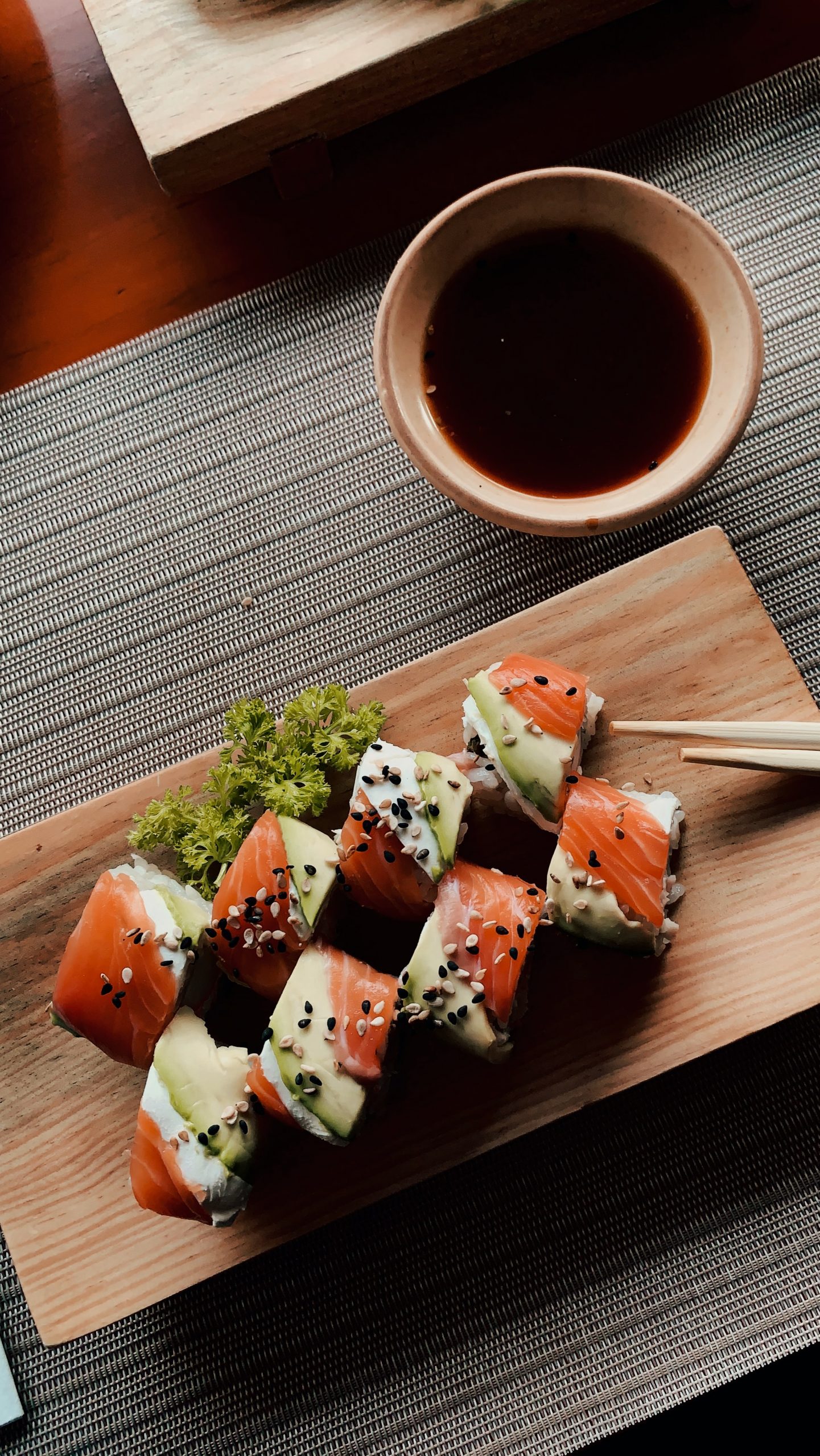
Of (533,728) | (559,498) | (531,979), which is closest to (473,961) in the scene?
(531,979)

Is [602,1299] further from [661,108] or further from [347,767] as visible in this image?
[661,108]

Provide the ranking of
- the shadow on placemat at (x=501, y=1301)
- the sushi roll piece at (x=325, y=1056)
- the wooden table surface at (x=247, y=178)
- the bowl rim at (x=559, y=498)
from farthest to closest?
the wooden table surface at (x=247, y=178), the shadow on placemat at (x=501, y=1301), the bowl rim at (x=559, y=498), the sushi roll piece at (x=325, y=1056)

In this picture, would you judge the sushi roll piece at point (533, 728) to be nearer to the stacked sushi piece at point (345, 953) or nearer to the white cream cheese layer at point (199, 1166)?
the stacked sushi piece at point (345, 953)

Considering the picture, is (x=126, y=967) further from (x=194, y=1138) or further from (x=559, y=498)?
(x=559, y=498)

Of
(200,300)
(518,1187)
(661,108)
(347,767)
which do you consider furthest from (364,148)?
(518,1187)

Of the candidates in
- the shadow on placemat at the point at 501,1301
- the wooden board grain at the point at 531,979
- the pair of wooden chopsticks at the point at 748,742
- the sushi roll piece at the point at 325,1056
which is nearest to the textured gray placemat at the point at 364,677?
the shadow on placemat at the point at 501,1301

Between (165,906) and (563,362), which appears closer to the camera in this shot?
(165,906)

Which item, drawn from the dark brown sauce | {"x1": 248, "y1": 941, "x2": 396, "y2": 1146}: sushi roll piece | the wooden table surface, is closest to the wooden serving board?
the wooden table surface

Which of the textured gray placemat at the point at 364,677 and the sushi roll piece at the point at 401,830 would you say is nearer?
the sushi roll piece at the point at 401,830
